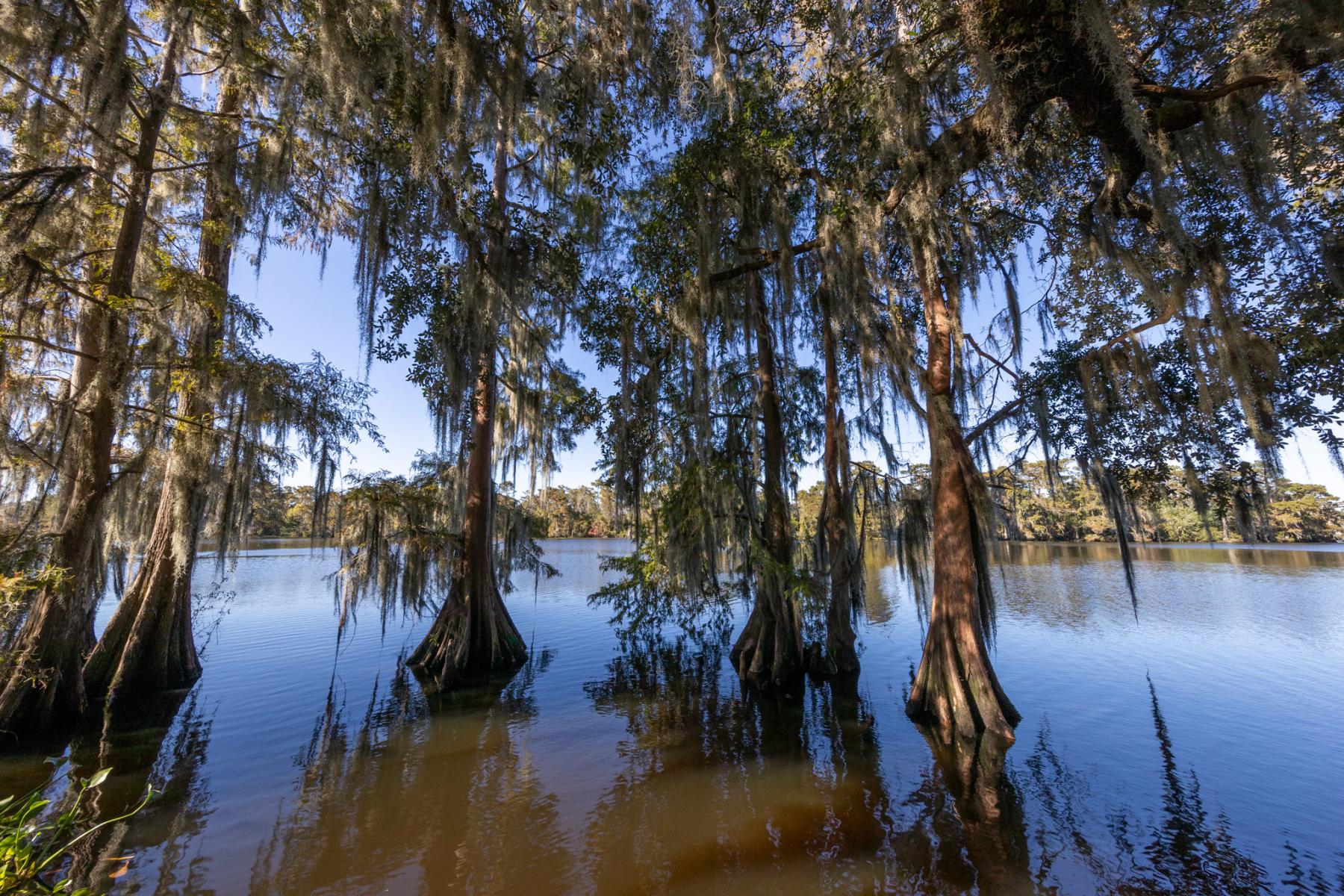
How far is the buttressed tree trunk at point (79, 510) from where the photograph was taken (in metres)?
5.40

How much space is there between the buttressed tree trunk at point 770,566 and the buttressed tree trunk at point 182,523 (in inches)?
287

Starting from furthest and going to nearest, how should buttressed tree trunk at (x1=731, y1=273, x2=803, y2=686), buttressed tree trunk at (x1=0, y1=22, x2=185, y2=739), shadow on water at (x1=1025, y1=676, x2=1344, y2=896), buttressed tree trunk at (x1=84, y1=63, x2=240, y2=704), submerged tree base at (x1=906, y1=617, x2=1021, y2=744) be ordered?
buttressed tree trunk at (x1=731, y1=273, x2=803, y2=686), buttressed tree trunk at (x1=84, y1=63, x2=240, y2=704), submerged tree base at (x1=906, y1=617, x2=1021, y2=744), buttressed tree trunk at (x1=0, y1=22, x2=185, y2=739), shadow on water at (x1=1025, y1=676, x2=1344, y2=896)

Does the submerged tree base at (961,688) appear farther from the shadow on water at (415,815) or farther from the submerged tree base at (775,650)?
the shadow on water at (415,815)

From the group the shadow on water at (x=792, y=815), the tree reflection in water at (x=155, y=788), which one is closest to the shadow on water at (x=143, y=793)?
the tree reflection in water at (x=155, y=788)

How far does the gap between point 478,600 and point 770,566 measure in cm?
522

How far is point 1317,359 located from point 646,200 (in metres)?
8.28

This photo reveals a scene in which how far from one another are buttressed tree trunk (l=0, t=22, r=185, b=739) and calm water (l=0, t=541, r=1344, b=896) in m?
0.81

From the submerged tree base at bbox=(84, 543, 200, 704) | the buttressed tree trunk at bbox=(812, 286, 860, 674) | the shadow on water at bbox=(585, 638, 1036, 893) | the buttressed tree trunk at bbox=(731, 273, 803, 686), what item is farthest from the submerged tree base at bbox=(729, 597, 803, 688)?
the submerged tree base at bbox=(84, 543, 200, 704)

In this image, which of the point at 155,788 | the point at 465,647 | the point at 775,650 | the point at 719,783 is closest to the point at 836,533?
the point at 775,650

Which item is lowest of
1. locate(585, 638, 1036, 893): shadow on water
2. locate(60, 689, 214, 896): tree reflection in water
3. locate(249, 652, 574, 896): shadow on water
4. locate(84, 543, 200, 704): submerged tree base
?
locate(585, 638, 1036, 893): shadow on water

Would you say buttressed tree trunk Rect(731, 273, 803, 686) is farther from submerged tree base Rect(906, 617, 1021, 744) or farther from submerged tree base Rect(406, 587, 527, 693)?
submerged tree base Rect(406, 587, 527, 693)

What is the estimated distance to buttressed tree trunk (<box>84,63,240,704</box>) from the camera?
20.7 feet

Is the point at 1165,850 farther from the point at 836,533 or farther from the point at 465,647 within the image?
the point at 465,647

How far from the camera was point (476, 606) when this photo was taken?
9250 mm
